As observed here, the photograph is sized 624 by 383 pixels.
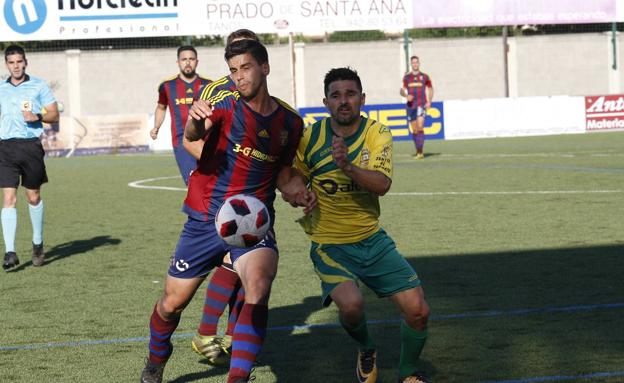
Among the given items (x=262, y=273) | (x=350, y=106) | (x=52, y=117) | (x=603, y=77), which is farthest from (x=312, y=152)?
(x=603, y=77)

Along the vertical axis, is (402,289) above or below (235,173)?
below

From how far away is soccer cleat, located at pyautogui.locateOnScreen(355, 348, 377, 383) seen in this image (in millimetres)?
5840

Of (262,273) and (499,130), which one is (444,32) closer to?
(499,130)

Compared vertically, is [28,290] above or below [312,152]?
below

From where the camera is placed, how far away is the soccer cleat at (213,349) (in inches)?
260

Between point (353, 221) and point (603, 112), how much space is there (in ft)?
99.3

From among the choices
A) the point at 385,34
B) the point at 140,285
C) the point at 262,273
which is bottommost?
the point at 140,285

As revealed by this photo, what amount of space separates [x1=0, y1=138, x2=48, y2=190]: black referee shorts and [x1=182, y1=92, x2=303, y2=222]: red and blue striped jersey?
17.9 ft

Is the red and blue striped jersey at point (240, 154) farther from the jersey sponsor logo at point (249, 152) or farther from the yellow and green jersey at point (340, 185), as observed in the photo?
the yellow and green jersey at point (340, 185)

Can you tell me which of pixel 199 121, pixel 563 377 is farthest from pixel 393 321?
pixel 199 121

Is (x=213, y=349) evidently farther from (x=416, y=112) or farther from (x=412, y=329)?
(x=416, y=112)

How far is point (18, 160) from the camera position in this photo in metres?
10.9

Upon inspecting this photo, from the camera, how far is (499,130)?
112 feet

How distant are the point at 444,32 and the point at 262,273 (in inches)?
2090
